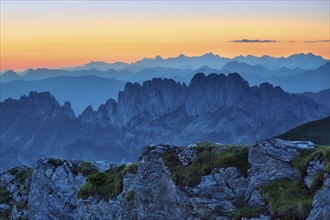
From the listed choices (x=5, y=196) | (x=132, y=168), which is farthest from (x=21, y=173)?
(x=132, y=168)

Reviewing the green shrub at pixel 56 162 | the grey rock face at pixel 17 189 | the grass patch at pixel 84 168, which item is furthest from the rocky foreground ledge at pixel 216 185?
the grey rock face at pixel 17 189

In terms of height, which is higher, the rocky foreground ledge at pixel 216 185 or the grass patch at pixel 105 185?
the rocky foreground ledge at pixel 216 185

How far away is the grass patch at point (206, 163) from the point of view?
35.4m

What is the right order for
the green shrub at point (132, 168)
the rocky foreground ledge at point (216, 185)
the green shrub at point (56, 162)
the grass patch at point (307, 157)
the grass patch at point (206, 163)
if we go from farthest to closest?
the green shrub at point (56, 162), the green shrub at point (132, 168), the grass patch at point (206, 163), the grass patch at point (307, 157), the rocky foreground ledge at point (216, 185)

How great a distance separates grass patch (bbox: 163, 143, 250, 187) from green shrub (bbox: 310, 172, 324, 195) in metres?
5.42

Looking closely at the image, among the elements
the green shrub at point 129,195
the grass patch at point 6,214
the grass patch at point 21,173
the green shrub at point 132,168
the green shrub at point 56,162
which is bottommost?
the grass patch at point 6,214

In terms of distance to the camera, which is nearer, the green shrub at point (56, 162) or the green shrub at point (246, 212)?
the green shrub at point (246, 212)

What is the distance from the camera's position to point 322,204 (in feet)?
91.1

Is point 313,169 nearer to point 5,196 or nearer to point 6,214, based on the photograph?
point 6,214

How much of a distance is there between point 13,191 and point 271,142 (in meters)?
43.1

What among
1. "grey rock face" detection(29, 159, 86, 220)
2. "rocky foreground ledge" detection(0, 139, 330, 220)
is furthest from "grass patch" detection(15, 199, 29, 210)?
"rocky foreground ledge" detection(0, 139, 330, 220)

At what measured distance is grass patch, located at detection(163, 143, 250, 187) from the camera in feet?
116

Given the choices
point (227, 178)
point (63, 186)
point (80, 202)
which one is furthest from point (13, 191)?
point (227, 178)

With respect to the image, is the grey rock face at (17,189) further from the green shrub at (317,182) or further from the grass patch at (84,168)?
the green shrub at (317,182)
